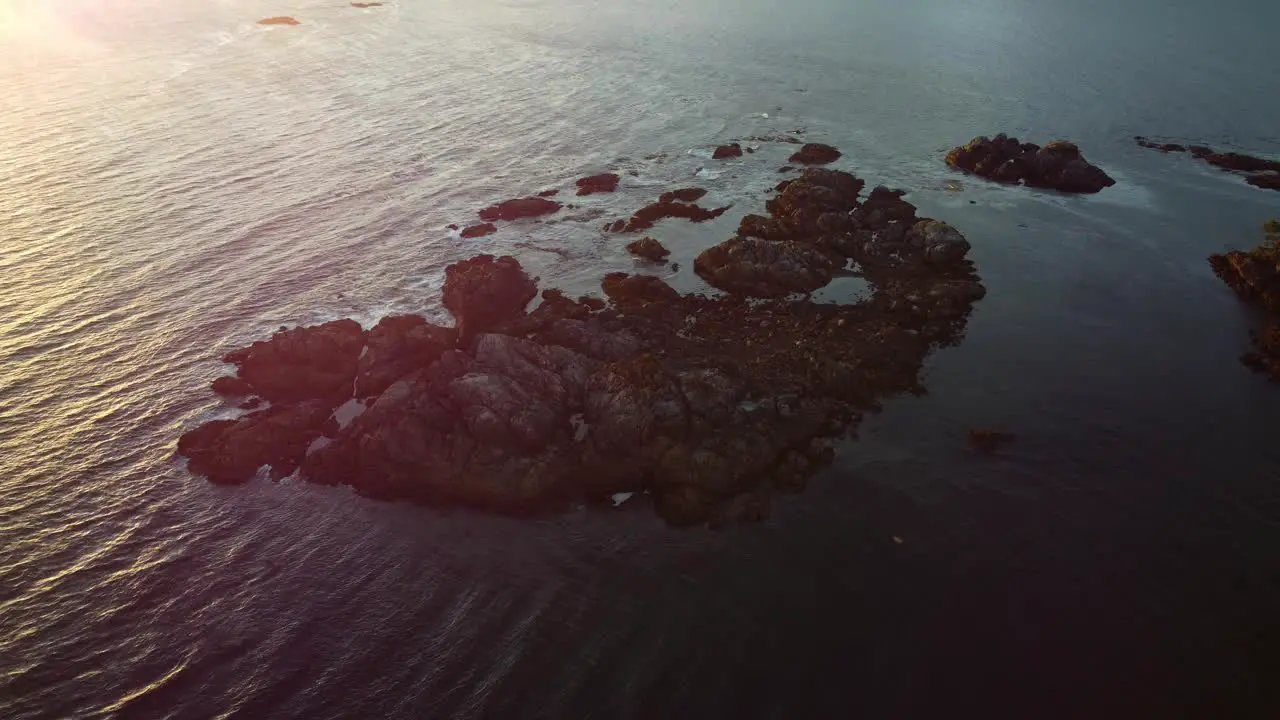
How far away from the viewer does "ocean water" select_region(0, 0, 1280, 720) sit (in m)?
36.9

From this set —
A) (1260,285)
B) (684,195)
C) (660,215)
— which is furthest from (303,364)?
(1260,285)

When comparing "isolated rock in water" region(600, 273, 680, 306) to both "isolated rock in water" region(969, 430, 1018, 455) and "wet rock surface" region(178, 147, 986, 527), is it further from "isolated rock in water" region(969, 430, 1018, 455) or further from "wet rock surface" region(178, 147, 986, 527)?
"isolated rock in water" region(969, 430, 1018, 455)

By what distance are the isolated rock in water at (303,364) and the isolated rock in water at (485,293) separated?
8.92 metres

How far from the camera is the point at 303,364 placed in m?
57.1

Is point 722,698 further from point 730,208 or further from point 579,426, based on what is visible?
point 730,208

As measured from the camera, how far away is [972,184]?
→ 3723 inches

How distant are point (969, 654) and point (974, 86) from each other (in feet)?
414

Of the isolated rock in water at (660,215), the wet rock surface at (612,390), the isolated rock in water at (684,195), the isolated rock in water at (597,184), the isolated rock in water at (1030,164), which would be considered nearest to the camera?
the wet rock surface at (612,390)

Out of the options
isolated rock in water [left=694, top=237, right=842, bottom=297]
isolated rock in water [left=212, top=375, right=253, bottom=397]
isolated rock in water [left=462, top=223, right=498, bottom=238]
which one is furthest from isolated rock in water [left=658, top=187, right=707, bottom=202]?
isolated rock in water [left=212, top=375, right=253, bottom=397]

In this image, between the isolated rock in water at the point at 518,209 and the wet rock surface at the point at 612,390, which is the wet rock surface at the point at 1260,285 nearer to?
the wet rock surface at the point at 612,390

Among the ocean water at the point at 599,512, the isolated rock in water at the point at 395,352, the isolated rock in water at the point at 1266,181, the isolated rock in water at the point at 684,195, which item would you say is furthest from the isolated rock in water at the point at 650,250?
the isolated rock in water at the point at 1266,181

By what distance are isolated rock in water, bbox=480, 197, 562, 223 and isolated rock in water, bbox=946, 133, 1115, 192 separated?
5572 centimetres

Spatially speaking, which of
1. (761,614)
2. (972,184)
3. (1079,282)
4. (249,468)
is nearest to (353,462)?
(249,468)

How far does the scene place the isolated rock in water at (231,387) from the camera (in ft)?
183
